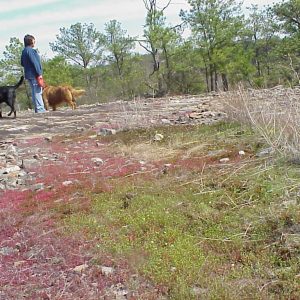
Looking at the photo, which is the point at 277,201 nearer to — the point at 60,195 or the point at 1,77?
the point at 60,195

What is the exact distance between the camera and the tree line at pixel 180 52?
32.2 meters

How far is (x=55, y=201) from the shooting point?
4141 mm

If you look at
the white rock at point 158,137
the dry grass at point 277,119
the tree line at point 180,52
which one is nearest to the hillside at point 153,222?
the dry grass at point 277,119

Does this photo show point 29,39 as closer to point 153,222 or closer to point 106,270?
point 153,222

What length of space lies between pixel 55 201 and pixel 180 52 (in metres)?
30.5

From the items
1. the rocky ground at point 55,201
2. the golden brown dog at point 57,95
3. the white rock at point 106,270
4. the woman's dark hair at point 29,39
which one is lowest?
the white rock at point 106,270

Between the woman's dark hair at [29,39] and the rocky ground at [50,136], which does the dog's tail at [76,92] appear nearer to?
the rocky ground at [50,136]

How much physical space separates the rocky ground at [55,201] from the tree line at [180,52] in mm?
22600

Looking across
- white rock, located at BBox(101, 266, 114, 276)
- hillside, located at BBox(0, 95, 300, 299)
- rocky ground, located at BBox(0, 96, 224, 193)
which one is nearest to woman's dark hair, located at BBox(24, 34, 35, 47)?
rocky ground, located at BBox(0, 96, 224, 193)

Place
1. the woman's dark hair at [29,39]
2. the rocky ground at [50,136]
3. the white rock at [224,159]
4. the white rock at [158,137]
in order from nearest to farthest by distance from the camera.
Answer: the white rock at [224,159] → the rocky ground at [50,136] → the white rock at [158,137] → the woman's dark hair at [29,39]

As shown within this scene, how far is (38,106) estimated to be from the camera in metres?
11.4

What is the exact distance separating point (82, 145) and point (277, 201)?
4031mm

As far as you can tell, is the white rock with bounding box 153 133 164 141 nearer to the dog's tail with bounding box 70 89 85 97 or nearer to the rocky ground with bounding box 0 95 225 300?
the rocky ground with bounding box 0 95 225 300

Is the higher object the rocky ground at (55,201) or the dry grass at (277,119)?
the dry grass at (277,119)
